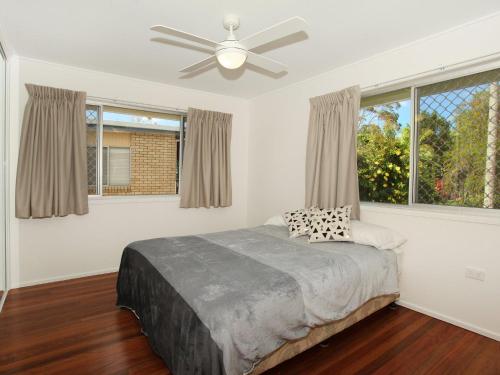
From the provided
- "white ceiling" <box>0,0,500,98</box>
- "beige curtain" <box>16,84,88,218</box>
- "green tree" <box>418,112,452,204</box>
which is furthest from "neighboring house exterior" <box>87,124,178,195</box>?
"green tree" <box>418,112,452,204</box>

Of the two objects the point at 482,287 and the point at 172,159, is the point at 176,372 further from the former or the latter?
the point at 172,159

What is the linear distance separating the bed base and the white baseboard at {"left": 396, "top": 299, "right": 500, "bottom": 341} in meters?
0.30

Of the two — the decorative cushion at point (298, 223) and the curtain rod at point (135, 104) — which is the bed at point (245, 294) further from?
the curtain rod at point (135, 104)

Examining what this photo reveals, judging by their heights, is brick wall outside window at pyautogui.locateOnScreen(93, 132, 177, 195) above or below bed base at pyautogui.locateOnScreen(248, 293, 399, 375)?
above

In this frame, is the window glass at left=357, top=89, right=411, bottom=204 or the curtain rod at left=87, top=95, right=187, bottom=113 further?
the curtain rod at left=87, top=95, right=187, bottom=113

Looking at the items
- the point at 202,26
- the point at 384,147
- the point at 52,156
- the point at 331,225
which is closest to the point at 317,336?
the point at 331,225

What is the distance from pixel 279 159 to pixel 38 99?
2920 millimetres

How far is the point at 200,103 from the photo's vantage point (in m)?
4.23

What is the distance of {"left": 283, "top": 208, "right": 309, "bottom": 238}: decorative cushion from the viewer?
2881 millimetres

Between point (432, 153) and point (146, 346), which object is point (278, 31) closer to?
point (432, 153)

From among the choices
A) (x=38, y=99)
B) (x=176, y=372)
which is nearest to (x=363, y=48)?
(x=176, y=372)

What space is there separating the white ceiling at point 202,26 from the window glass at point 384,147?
58cm

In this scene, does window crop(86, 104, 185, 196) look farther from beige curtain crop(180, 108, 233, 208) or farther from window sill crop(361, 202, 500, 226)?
window sill crop(361, 202, 500, 226)

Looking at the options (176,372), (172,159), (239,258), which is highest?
(172,159)
